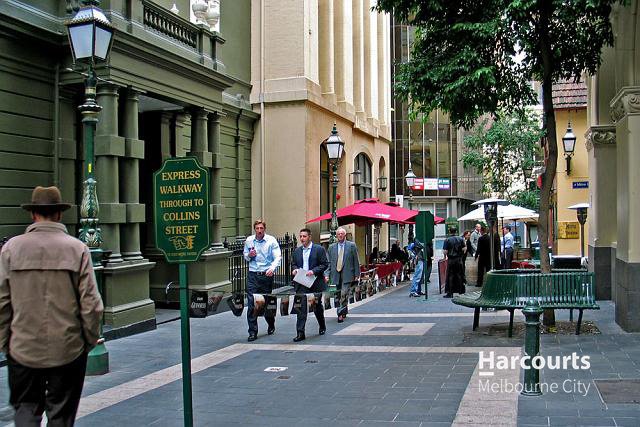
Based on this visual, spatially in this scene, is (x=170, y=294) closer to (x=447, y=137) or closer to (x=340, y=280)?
(x=340, y=280)

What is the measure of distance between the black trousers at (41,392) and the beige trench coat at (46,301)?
0.09 metres

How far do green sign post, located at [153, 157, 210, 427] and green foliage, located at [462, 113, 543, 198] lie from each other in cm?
2764

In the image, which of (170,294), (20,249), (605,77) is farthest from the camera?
(170,294)

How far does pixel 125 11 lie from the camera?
12703 millimetres

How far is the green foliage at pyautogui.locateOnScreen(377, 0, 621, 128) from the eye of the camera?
35.2ft

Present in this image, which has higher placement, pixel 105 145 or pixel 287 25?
pixel 287 25

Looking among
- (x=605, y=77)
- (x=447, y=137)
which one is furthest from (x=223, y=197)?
(x=447, y=137)

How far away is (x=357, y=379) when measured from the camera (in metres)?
8.20

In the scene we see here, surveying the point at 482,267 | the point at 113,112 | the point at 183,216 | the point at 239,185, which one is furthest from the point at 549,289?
the point at 239,185

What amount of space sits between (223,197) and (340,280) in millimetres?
7110

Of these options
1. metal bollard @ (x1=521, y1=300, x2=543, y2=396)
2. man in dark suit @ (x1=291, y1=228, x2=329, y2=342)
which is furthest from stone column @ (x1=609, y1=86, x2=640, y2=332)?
man in dark suit @ (x1=291, y1=228, x2=329, y2=342)

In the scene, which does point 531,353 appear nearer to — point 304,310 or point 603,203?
point 304,310

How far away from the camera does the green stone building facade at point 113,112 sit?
1148 centimetres

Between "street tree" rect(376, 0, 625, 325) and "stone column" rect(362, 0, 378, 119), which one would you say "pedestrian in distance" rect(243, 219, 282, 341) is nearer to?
"street tree" rect(376, 0, 625, 325)
